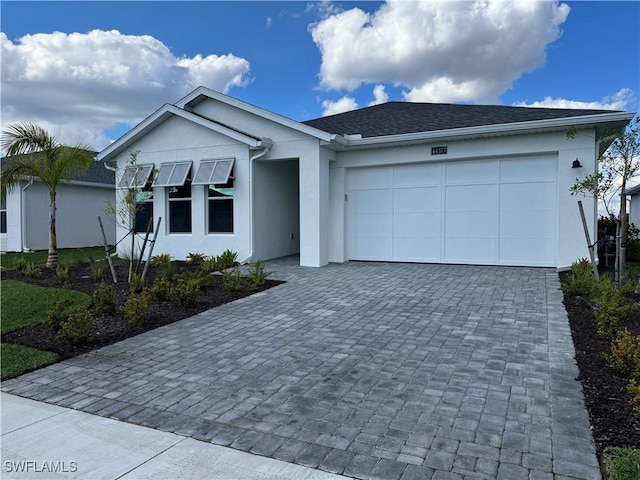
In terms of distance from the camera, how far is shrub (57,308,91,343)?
534 cm

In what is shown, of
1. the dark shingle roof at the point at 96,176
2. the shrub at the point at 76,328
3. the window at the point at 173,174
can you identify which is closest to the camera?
the shrub at the point at 76,328

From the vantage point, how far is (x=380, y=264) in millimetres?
12008

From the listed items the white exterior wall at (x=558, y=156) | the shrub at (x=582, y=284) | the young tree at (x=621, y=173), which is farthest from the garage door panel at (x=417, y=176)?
the shrub at (x=582, y=284)

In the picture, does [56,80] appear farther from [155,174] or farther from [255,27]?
[255,27]

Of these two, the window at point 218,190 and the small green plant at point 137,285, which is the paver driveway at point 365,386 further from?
the window at point 218,190

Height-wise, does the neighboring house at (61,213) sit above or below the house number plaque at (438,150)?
below

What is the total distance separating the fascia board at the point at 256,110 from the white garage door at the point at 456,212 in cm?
200

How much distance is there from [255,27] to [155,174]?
5379mm

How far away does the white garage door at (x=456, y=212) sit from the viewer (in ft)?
34.9

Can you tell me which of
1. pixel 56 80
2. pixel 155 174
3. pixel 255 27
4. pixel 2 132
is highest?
pixel 255 27

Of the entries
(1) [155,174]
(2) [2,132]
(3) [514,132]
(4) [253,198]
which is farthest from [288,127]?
(2) [2,132]

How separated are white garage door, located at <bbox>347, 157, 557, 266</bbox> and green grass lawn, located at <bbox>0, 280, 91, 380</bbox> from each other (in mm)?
7588

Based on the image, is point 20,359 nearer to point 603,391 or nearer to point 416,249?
point 603,391

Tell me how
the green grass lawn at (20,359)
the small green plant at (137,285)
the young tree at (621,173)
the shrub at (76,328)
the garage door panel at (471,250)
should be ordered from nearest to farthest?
the green grass lawn at (20,359), the shrub at (76,328), the young tree at (621,173), the small green plant at (137,285), the garage door panel at (471,250)
